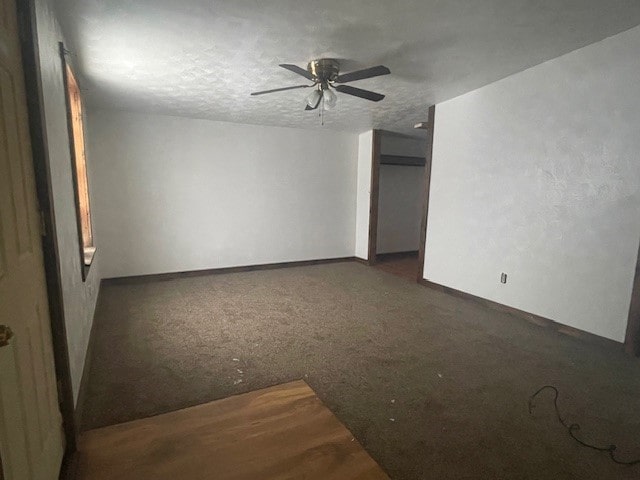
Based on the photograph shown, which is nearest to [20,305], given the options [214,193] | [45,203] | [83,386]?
[45,203]

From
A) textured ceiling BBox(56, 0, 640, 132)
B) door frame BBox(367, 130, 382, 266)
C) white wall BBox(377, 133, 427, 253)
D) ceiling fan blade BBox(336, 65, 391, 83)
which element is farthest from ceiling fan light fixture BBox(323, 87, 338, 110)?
white wall BBox(377, 133, 427, 253)

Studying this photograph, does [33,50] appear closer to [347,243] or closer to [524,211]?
[524,211]

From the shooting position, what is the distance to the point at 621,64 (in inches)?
96.1

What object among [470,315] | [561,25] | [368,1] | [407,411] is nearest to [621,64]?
[561,25]

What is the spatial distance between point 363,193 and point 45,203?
16.1ft

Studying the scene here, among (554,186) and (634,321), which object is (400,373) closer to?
(634,321)

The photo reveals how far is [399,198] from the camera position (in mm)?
6375

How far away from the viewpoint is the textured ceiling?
6.53ft

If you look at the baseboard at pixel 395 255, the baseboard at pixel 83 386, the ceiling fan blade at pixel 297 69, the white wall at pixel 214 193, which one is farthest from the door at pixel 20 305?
the baseboard at pixel 395 255

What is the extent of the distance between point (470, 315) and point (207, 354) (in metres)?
2.64

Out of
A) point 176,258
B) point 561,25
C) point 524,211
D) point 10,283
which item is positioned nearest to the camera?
point 10,283

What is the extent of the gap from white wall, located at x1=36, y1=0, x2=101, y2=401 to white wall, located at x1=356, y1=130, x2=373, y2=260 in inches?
171

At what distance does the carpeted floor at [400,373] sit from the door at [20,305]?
718 millimetres

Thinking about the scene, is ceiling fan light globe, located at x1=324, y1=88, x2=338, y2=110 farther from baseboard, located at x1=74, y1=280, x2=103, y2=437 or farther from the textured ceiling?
baseboard, located at x1=74, y1=280, x2=103, y2=437
